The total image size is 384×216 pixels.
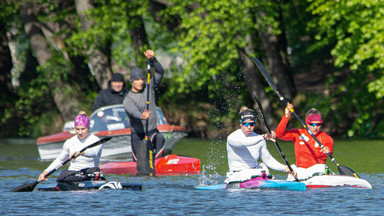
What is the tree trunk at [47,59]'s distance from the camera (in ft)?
91.6

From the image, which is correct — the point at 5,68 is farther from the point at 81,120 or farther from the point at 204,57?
the point at 81,120

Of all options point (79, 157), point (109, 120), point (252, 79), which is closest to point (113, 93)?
point (109, 120)

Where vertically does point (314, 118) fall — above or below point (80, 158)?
above

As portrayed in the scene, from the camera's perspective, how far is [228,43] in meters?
23.2

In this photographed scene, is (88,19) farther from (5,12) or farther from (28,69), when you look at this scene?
(28,69)

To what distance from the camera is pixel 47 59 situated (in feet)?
94.4

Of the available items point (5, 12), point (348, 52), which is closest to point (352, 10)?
point (348, 52)

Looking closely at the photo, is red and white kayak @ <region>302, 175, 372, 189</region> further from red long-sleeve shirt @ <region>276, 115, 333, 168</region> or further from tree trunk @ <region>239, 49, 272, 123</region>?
tree trunk @ <region>239, 49, 272, 123</region>

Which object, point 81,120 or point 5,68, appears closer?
point 81,120

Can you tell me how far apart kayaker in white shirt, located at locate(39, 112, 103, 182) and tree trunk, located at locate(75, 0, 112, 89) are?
13.7m

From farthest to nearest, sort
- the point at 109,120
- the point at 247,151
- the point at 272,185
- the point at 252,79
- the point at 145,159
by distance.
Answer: the point at 252,79
the point at 109,120
the point at 145,159
the point at 272,185
the point at 247,151

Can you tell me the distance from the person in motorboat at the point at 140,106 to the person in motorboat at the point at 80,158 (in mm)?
2142

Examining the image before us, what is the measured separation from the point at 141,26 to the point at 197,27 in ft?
14.3

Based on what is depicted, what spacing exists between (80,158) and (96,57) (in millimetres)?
14488
